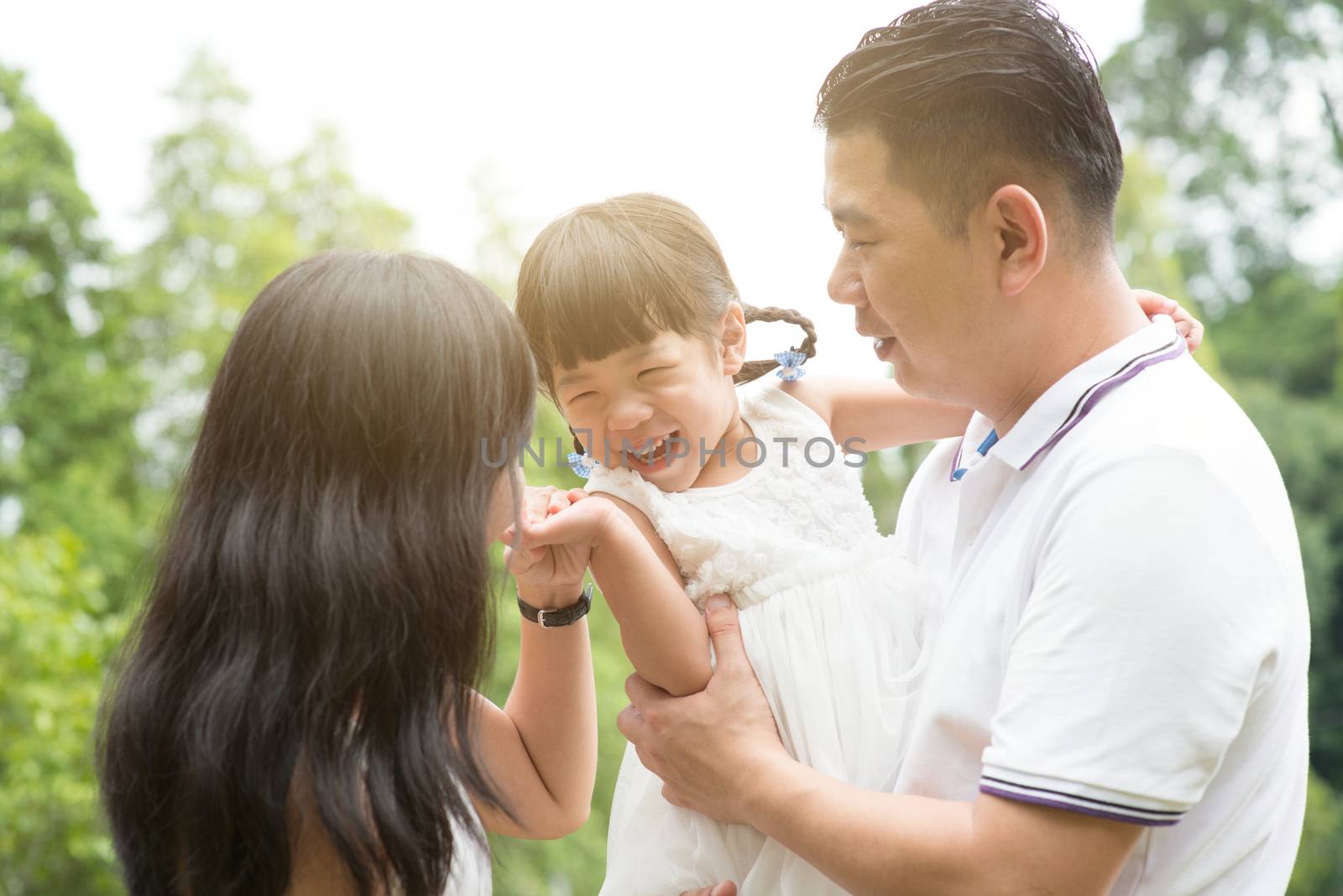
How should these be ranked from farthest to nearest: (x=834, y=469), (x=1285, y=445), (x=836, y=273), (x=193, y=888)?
(x=1285, y=445)
(x=834, y=469)
(x=836, y=273)
(x=193, y=888)

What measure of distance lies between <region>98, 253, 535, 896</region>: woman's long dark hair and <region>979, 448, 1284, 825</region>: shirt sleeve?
28.8 inches

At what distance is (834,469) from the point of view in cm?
229

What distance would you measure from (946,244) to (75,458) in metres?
14.1

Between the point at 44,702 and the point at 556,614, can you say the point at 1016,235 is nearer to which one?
the point at 556,614

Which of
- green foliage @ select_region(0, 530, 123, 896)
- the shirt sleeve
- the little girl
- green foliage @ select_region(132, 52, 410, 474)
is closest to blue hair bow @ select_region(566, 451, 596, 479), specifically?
the little girl

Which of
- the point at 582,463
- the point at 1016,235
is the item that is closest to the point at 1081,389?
the point at 1016,235

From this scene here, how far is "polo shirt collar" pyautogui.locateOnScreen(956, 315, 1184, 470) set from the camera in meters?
1.71

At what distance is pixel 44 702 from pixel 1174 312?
20.0 ft

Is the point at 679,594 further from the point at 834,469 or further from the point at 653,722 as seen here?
the point at 834,469

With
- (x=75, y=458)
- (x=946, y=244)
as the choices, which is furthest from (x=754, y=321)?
(x=75, y=458)

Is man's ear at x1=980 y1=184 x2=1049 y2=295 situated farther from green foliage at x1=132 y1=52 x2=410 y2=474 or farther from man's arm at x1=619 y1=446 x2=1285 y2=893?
green foliage at x1=132 y1=52 x2=410 y2=474

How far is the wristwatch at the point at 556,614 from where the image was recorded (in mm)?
2066

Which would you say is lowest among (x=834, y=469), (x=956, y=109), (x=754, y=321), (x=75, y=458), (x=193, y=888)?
(x=75, y=458)

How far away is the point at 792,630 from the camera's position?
2.04 metres
